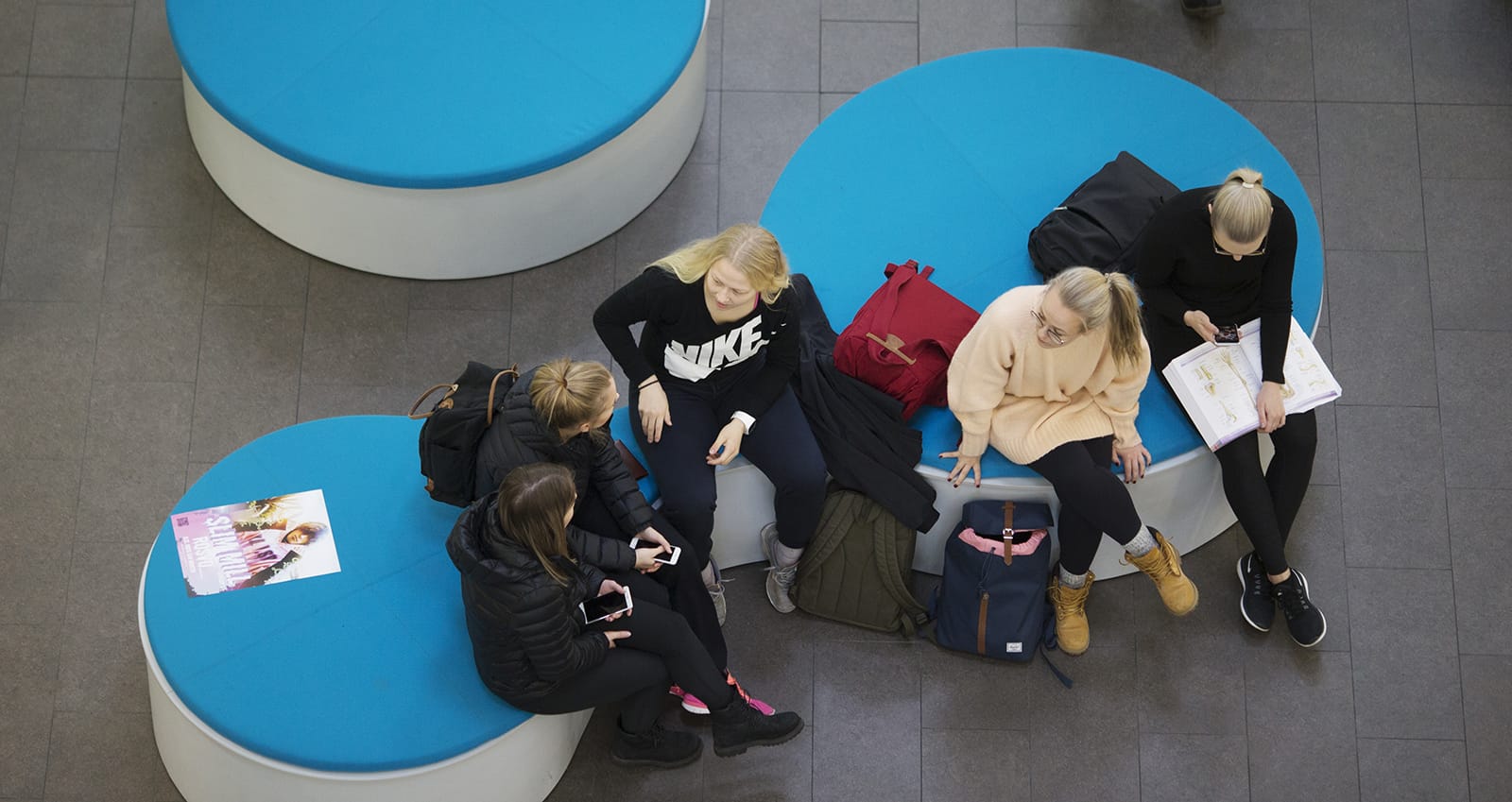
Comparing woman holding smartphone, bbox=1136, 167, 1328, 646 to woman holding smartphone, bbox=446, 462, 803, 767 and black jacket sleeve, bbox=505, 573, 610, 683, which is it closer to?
woman holding smartphone, bbox=446, 462, 803, 767

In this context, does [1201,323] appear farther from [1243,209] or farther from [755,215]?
[755,215]

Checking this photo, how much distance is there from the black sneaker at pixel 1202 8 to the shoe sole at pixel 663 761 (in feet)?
11.6

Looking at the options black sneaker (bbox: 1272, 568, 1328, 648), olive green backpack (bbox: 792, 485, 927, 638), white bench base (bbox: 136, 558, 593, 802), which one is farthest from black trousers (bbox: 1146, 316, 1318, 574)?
white bench base (bbox: 136, 558, 593, 802)

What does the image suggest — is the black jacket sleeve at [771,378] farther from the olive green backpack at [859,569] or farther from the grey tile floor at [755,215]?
the grey tile floor at [755,215]

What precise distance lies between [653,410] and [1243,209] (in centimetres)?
175

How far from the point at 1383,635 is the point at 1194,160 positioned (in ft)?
5.53

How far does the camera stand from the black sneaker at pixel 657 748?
13.8 feet

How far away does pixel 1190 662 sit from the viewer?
14.8 feet

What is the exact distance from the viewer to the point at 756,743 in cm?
429

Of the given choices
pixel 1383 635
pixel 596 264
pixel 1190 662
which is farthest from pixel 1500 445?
pixel 596 264

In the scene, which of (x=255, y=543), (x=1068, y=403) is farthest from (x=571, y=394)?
(x=1068, y=403)

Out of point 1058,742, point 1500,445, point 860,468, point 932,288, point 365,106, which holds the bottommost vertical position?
point 1058,742

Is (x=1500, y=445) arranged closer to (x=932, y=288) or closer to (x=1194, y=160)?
(x=1194, y=160)

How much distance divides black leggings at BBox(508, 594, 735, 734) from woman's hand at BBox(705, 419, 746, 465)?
47 cm
